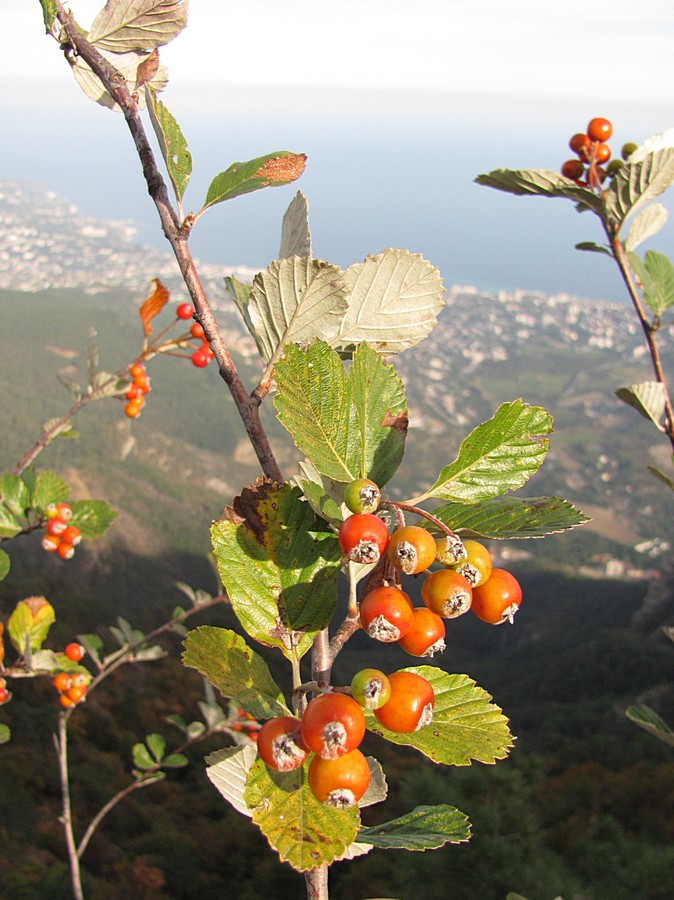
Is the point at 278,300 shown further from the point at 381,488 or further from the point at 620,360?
the point at 620,360

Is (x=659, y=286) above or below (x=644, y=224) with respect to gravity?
below

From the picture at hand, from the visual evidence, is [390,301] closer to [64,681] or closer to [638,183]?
[638,183]

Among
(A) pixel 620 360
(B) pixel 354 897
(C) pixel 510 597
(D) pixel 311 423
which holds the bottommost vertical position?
(A) pixel 620 360

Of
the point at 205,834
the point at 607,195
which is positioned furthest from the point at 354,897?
the point at 607,195

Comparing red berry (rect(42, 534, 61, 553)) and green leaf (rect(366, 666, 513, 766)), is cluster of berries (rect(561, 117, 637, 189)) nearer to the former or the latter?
green leaf (rect(366, 666, 513, 766))

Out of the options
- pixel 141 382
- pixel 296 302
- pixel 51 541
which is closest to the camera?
pixel 296 302

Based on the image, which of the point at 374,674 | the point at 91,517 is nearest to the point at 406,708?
the point at 374,674
